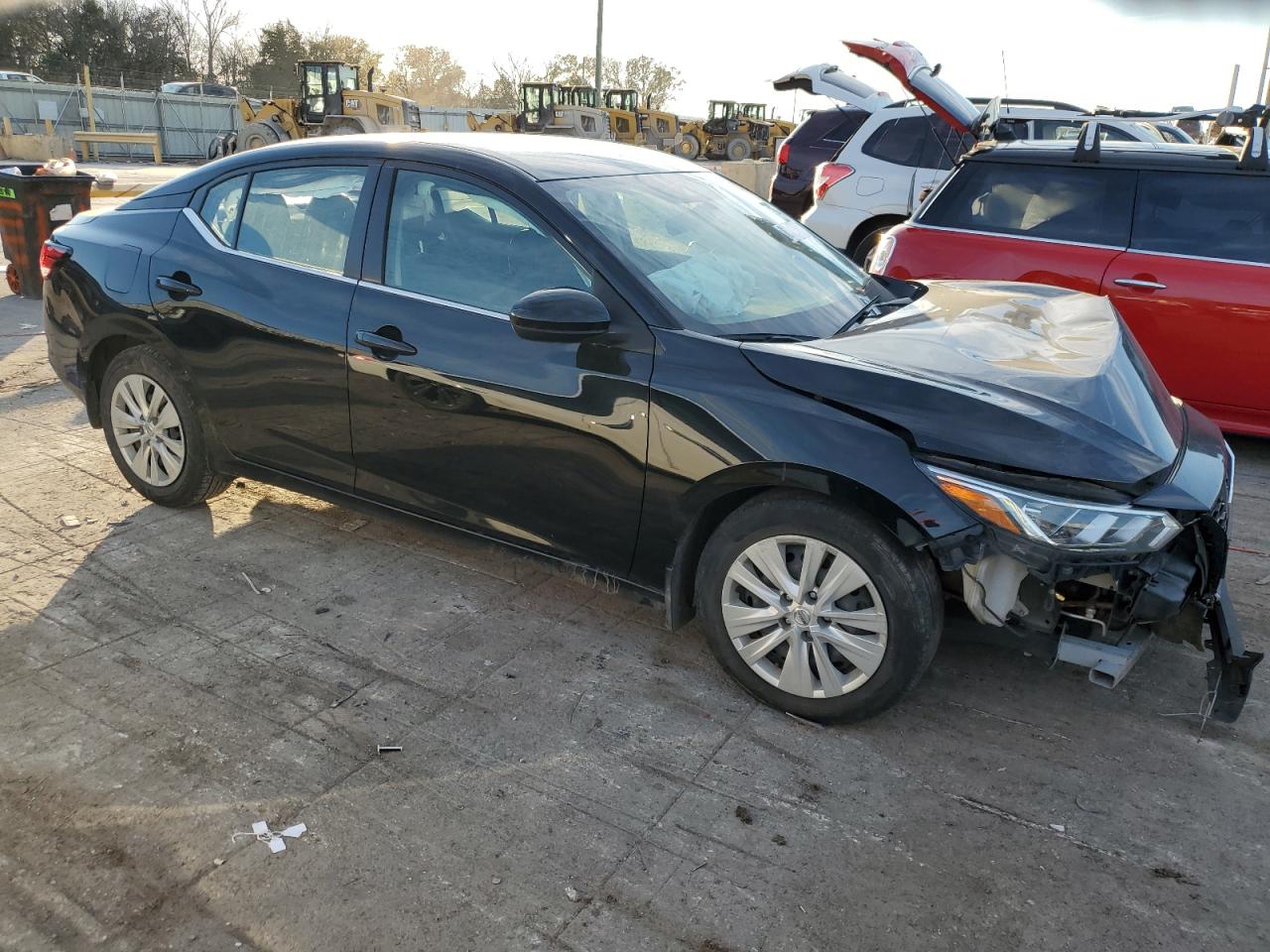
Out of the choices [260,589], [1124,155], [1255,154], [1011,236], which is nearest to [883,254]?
[1011,236]

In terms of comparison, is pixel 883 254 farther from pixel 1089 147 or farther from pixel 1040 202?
pixel 1089 147

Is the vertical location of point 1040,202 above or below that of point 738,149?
below

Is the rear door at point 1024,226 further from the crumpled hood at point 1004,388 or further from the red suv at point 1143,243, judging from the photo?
the crumpled hood at point 1004,388

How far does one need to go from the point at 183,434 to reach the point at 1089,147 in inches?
195

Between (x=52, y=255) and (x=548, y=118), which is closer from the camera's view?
(x=52, y=255)

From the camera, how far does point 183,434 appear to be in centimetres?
436

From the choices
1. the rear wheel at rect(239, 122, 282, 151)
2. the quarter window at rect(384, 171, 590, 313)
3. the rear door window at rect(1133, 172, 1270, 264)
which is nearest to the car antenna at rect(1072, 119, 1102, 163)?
the rear door window at rect(1133, 172, 1270, 264)

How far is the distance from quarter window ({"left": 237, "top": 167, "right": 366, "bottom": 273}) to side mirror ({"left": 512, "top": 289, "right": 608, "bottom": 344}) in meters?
1.00

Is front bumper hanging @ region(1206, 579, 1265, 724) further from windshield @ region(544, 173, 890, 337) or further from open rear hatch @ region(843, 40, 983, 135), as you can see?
open rear hatch @ region(843, 40, 983, 135)

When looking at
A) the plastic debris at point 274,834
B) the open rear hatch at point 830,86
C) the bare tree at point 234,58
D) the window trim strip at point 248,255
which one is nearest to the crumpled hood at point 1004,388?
the window trim strip at point 248,255

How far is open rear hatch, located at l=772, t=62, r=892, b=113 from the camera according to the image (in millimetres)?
10141

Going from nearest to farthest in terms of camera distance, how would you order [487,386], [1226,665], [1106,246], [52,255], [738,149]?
[1226,665], [487,386], [52,255], [1106,246], [738,149]

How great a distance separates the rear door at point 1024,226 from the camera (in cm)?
560

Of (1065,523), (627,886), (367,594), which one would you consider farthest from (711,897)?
(367,594)
